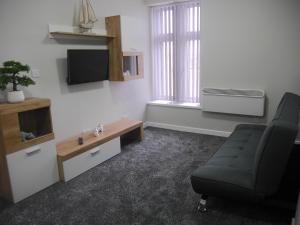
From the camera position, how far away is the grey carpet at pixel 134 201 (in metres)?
2.21

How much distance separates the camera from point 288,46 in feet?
11.8

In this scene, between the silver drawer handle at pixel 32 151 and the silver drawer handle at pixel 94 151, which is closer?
the silver drawer handle at pixel 32 151

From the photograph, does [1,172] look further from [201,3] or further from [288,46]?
[288,46]

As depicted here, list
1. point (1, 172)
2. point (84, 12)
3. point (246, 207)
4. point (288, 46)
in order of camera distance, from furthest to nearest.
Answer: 1. point (288, 46)
2. point (84, 12)
3. point (1, 172)
4. point (246, 207)

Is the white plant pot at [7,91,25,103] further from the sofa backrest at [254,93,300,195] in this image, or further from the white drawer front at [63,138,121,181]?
the sofa backrest at [254,93,300,195]

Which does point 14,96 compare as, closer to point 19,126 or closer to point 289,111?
point 19,126

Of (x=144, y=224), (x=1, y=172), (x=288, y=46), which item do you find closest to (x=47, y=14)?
(x=1, y=172)

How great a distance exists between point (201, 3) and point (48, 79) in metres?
2.69

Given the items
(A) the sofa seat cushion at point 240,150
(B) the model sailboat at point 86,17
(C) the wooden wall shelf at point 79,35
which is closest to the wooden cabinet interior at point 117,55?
(C) the wooden wall shelf at point 79,35

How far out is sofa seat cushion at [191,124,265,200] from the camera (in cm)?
204

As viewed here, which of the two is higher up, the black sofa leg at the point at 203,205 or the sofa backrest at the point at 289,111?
the sofa backrest at the point at 289,111

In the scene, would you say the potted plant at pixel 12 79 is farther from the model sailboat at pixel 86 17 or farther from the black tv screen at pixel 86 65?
the model sailboat at pixel 86 17

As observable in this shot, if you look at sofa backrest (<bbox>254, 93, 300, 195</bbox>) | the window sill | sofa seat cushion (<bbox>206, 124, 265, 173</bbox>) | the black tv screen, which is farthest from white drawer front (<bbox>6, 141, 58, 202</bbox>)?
the window sill

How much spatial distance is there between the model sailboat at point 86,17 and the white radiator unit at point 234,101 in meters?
2.08
